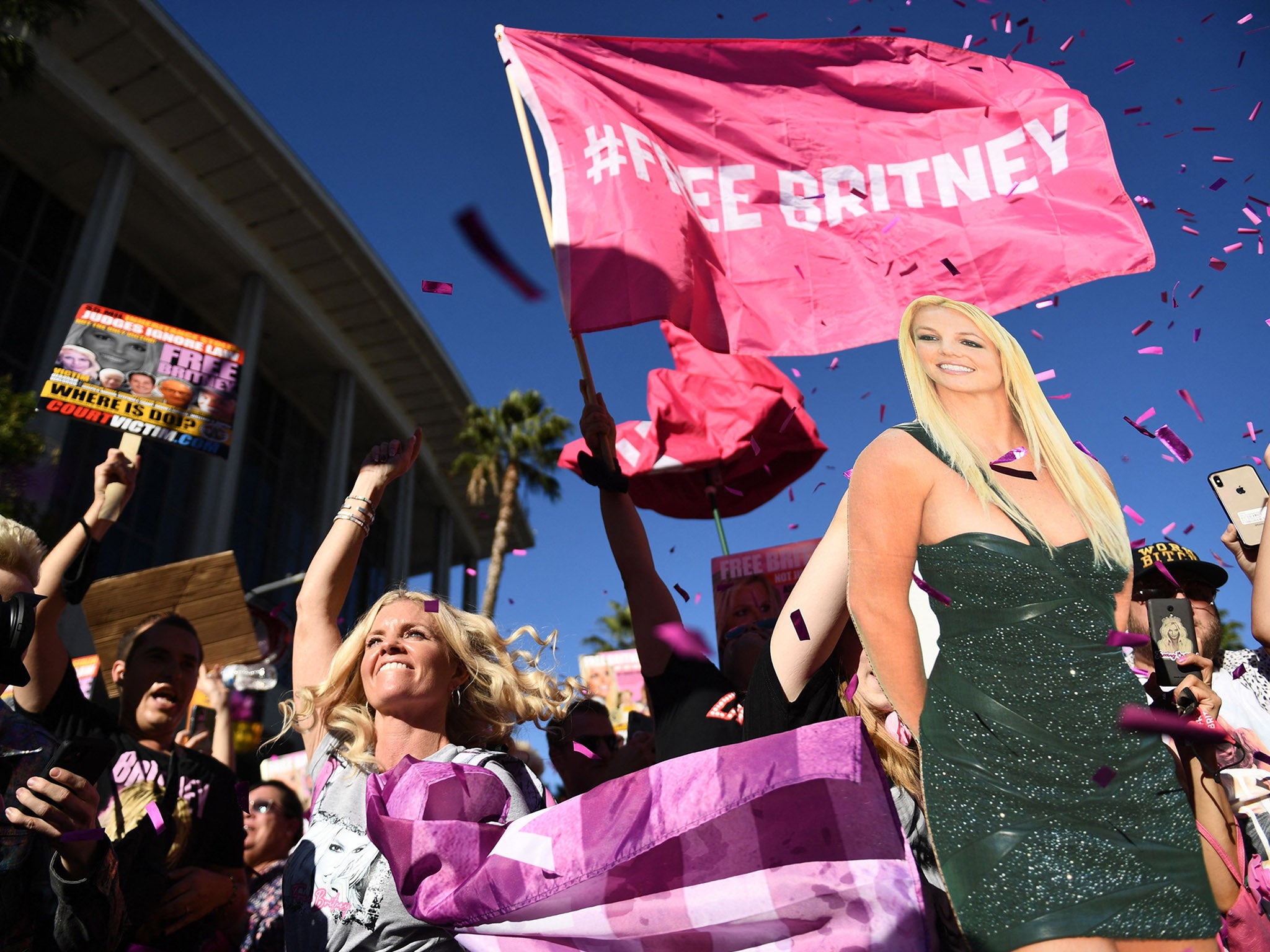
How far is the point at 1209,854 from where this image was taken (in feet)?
5.89

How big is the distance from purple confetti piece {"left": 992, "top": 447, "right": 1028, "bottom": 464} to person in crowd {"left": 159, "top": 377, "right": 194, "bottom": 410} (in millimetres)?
4320

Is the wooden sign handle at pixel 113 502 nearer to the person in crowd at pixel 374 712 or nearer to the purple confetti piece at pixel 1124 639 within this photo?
the person in crowd at pixel 374 712

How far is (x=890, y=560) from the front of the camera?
188 cm

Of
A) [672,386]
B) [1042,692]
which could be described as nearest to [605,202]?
[672,386]

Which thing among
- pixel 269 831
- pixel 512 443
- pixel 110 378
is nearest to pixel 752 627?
pixel 269 831

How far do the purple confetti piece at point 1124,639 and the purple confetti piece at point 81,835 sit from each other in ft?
7.39

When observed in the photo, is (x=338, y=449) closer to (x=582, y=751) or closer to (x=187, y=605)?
(x=187, y=605)

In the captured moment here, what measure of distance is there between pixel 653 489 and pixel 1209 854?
4.63 metres

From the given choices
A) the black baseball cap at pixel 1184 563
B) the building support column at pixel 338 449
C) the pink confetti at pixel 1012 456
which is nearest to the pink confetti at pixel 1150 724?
the pink confetti at pixel 1012 456

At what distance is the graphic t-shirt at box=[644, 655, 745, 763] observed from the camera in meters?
2.44

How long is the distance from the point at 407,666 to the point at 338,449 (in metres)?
27.9

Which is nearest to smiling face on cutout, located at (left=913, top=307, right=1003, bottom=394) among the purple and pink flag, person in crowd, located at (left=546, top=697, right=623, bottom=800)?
the purple and pink flag

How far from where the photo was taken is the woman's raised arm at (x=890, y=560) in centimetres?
181

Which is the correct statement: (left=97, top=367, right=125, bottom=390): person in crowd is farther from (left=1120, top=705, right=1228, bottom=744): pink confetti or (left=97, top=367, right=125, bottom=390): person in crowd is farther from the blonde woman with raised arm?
(left=1120, top=705, right=1228, bottom=744): pink confetti
